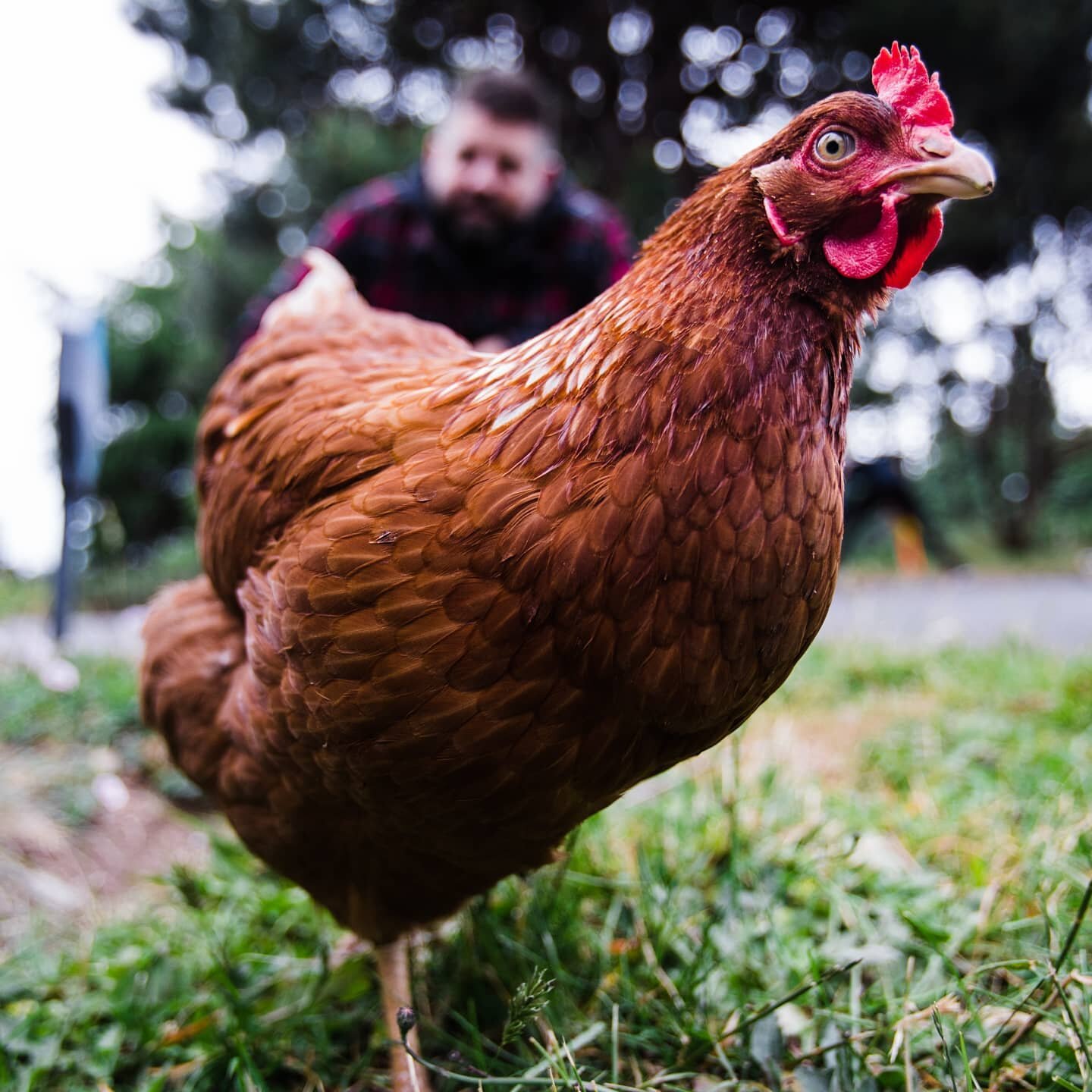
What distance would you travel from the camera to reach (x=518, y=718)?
0.90 m

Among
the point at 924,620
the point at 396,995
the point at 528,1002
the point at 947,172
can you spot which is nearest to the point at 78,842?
the point at 396,995

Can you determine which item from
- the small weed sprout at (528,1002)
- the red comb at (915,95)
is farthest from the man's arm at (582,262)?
the small weed sprout at (528,1002)

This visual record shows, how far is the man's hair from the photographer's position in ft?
8.31

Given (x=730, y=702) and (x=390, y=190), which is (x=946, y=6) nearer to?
(x=390, y=190)

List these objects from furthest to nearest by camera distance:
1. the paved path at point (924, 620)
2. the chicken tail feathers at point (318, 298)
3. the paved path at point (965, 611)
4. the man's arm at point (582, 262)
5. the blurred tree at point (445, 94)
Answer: the blurred tree at point (445, 94) → the paved path at point (965, 611) → the paved path at point (924, 620) → the man's arm at point (582, 262) → the chicken tail feathers at point (318, 298)

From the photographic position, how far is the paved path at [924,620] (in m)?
3.96

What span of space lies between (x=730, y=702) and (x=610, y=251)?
2.13 meters

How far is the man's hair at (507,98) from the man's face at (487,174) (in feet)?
0.07

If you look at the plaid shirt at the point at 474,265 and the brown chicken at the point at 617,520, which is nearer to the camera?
the brown chicken at the point at 617,520

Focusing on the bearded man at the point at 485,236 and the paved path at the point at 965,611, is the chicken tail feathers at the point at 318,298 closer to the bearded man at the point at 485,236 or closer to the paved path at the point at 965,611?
the bearded man at the point at 485,236

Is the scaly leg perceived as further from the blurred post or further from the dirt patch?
the blurred post

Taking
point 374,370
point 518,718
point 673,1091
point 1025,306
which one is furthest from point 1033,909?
point 1025,306

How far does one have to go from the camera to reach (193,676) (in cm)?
134

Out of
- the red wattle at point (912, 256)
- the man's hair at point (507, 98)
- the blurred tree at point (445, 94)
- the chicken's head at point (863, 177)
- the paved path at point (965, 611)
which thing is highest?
the blurred tree at point (445, 94)
